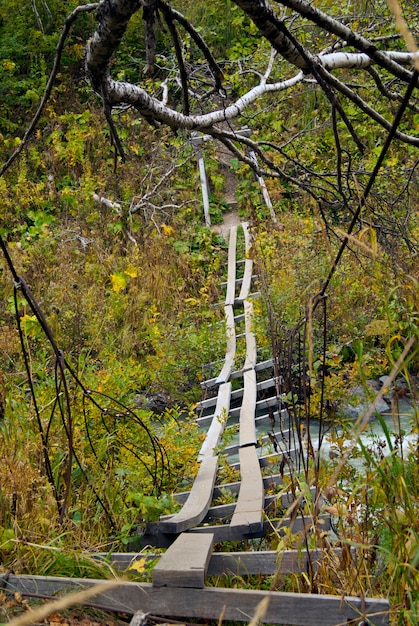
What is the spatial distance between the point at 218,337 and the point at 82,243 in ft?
9.21

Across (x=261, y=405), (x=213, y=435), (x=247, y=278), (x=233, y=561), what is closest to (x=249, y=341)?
(x=261, y=405)

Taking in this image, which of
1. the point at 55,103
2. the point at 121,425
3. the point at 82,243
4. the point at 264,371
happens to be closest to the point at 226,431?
the point at 121,425

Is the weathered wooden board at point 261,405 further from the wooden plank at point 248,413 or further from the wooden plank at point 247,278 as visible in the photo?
the wooden plank at point 247,278

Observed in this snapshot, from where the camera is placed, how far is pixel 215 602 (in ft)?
6.88

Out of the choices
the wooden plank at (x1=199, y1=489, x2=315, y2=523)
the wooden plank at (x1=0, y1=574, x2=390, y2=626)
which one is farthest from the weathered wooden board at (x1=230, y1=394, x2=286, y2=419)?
the wooden plank at (x1=0, y1=574, x2=390, y2=626)

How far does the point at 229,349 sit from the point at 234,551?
144 inches

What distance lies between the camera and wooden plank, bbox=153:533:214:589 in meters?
2.11

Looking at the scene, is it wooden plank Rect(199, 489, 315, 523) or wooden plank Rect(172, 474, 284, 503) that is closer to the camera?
wooden plank Rect(199, 489, 315, 523)

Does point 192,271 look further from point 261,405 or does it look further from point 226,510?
point 226,510

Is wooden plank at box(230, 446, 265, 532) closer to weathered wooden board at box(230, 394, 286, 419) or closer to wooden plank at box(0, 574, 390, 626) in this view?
wooden plank at box(0, 574, 390, 626)

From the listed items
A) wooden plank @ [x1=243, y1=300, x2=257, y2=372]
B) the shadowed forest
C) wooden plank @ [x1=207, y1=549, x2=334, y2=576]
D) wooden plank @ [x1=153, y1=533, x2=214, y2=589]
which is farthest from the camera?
wooden plank @ [x1=243, y1=300, x2=257, y2=372]

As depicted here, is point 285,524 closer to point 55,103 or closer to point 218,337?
point 218,337

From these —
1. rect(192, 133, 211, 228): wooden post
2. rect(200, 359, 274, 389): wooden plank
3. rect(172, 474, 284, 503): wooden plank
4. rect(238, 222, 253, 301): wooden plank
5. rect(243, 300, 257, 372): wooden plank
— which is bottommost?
rect(172, 474, 284, 503): wooden plank

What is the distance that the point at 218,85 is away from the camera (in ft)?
6.71
